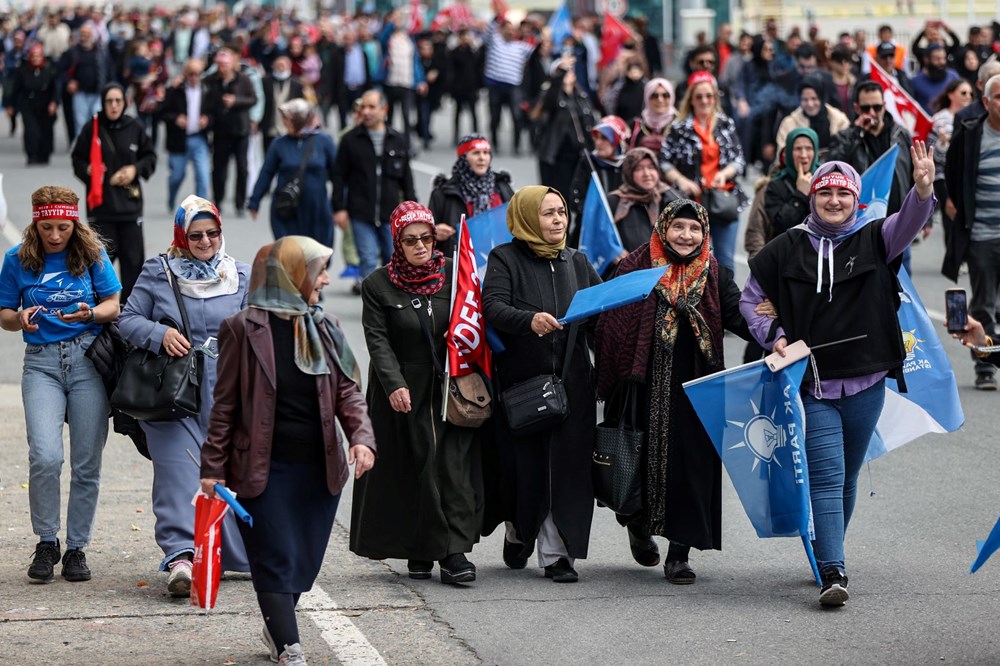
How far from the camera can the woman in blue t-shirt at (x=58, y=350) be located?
756 cm

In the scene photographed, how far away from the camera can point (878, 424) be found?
8031 millimetres

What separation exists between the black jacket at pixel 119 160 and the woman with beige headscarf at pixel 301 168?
0.93m

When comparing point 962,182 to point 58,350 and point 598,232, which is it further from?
point 58,350

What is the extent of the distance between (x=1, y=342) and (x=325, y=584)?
713cm

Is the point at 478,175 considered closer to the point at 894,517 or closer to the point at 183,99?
the point at 894,517

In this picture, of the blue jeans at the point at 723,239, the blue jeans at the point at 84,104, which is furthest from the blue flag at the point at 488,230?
the blue jeans at the point at 84,104

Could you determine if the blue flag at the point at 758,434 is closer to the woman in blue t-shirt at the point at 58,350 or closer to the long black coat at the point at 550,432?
the long black coat at the point at 550,432

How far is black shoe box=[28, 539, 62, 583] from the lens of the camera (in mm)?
7531

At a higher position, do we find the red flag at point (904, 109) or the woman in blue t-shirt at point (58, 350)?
the red flag at point (904, 109)

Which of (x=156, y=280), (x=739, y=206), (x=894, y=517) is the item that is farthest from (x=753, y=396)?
(x=739, y=206)

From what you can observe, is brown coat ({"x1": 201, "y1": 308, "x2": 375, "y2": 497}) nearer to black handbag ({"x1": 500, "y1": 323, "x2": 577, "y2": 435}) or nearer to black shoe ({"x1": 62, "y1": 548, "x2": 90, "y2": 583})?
black handbag ({"x1": 500, "y1": 323, "x2": 577, "y2": 435})

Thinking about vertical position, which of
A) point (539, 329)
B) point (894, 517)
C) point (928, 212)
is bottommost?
point (894, 517)

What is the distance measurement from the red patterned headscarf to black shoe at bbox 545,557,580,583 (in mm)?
1267

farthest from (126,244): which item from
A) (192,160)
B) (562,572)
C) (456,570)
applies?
(192,160)
